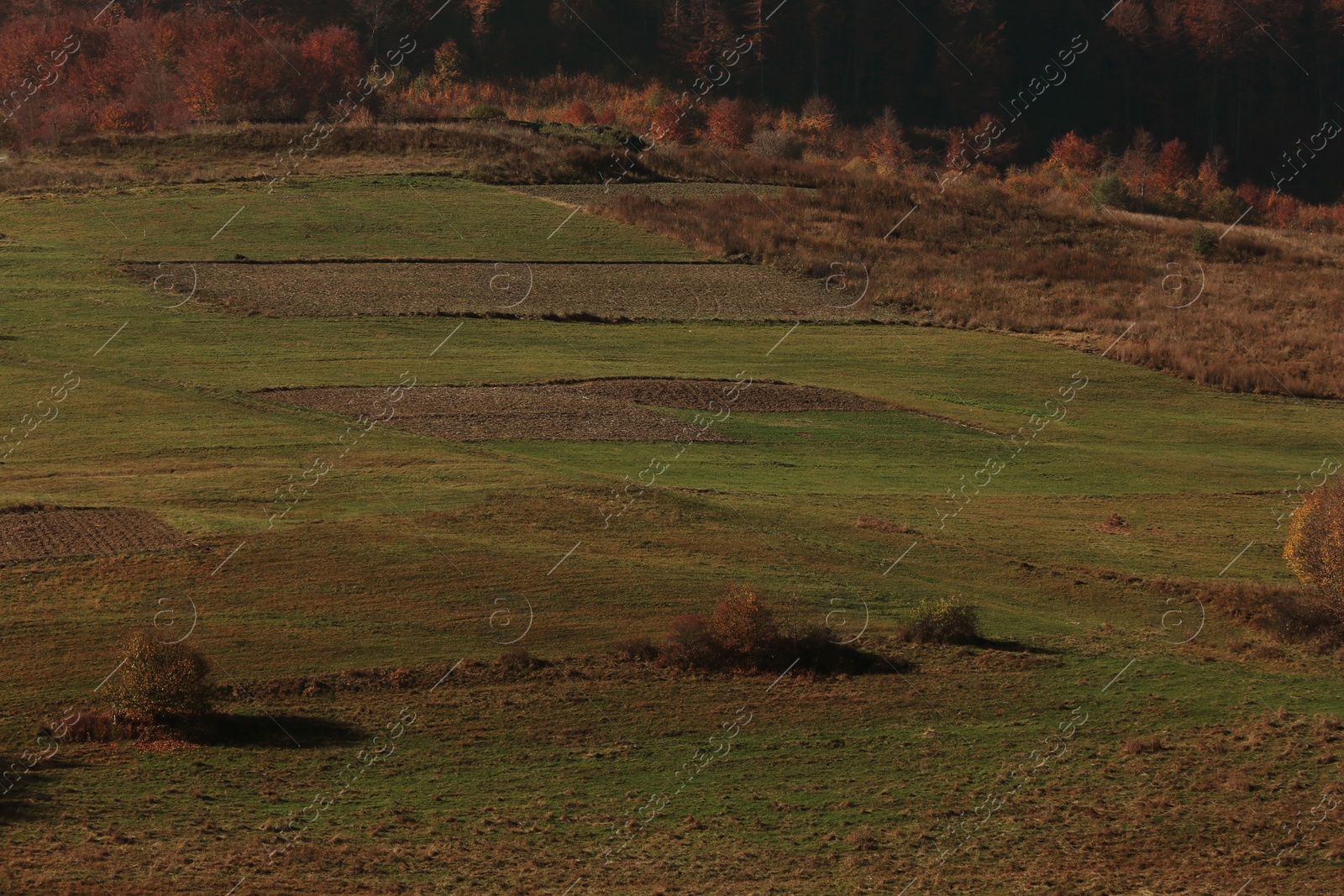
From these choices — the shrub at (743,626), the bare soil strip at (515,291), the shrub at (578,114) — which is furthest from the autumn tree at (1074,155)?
the shrub at (743,626)

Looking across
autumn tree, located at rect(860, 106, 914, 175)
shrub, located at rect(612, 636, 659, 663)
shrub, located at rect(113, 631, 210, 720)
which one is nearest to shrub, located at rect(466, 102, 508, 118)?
autumn tree, located at rect(860, 106, 914, 175)

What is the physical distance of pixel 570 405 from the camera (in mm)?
50031

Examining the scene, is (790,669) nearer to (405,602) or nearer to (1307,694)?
(405,602)

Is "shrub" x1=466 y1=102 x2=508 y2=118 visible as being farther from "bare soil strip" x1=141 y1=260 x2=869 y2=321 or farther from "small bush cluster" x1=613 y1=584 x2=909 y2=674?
"small bush cluster" x1=613 y1=584 x2=909 y2=674

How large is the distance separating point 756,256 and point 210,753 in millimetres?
58911

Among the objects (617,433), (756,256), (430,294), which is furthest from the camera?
(756,256)

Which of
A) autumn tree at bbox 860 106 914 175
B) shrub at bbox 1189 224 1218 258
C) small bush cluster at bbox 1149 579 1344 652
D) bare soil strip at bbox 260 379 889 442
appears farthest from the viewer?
autumn tree at bbox 860 106 914 175

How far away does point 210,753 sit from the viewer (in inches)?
A: 929

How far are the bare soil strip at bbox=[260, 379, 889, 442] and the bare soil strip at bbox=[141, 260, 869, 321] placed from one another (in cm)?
1299

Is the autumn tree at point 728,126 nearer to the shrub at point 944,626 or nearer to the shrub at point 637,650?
the shrub at point 944,626

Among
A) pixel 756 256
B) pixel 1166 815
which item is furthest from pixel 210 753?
pixel 756 256

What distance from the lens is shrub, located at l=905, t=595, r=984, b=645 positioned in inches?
1170

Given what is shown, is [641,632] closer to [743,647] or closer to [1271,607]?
[743,647]

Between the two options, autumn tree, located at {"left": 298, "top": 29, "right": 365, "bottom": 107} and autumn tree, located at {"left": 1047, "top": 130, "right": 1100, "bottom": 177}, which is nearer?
autumn tree, located at {"left": 298, "top": 29, "right": 365, "bottom": 107}
